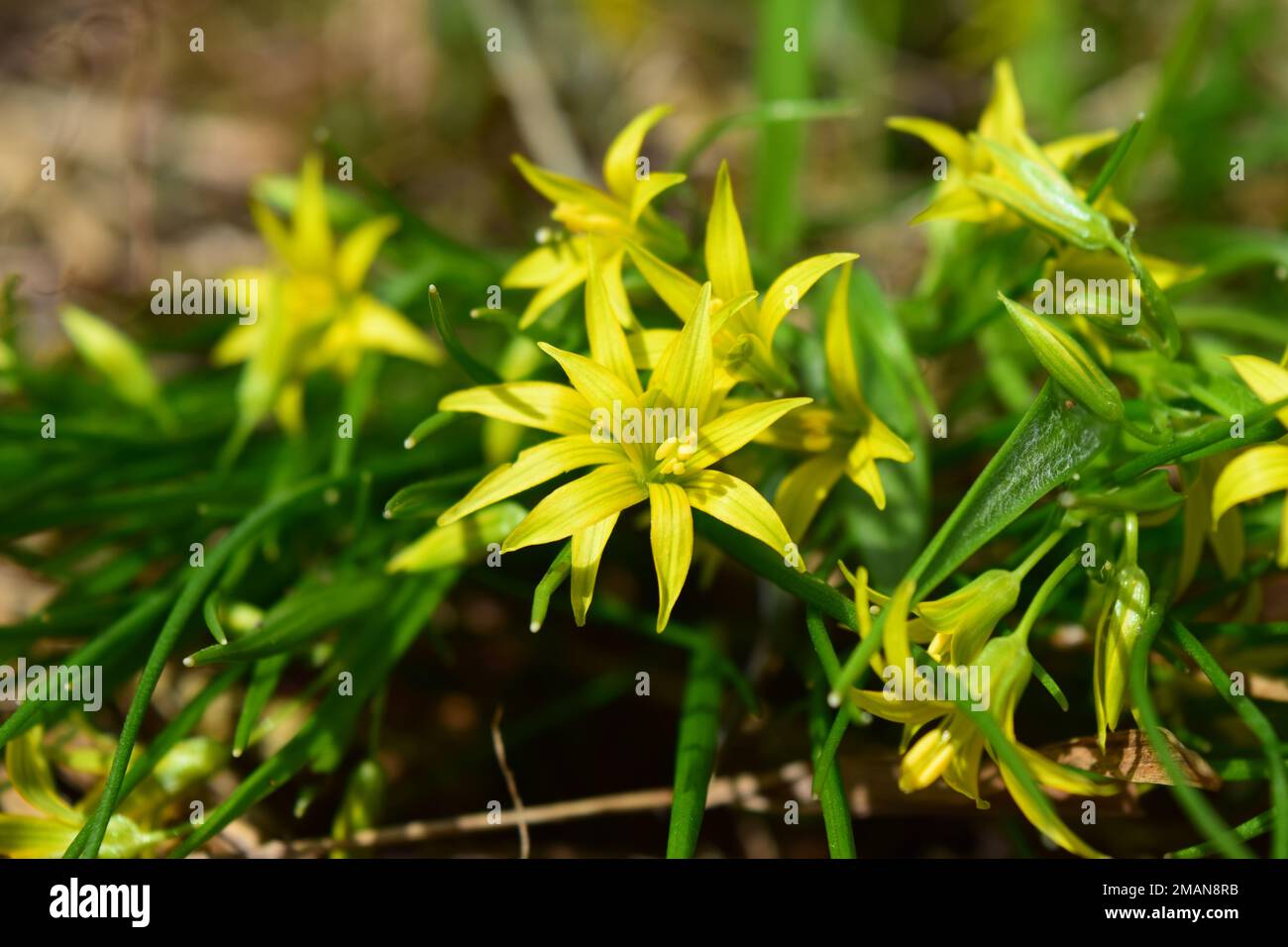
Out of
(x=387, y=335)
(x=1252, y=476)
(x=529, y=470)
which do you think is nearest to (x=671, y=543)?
(x=529, y=470)

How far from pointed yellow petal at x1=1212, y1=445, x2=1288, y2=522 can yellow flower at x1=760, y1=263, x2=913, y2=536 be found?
0.39 meters

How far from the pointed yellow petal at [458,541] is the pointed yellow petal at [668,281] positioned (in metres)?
0.41

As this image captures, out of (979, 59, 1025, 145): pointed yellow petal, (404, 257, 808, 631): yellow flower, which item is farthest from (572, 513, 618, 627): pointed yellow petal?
(979, 59, 1025, 145): pointed yellow petal

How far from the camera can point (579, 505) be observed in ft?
3.92

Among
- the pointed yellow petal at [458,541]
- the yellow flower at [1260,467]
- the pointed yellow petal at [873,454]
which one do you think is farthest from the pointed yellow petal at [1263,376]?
the pointed yellow petal at [458,541]

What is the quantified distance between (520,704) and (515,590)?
48 cm

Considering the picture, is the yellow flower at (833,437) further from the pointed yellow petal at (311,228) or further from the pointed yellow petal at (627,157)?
the pointed yellow petal at (311,228)

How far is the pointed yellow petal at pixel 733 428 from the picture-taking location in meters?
1.21

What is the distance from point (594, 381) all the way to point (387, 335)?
809 millimetres

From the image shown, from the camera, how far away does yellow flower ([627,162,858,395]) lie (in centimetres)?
128

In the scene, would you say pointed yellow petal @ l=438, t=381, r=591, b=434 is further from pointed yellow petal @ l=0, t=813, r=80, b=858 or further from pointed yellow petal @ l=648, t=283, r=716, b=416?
pointed yellow petal @ l=0, t=813, r=80, b=858
